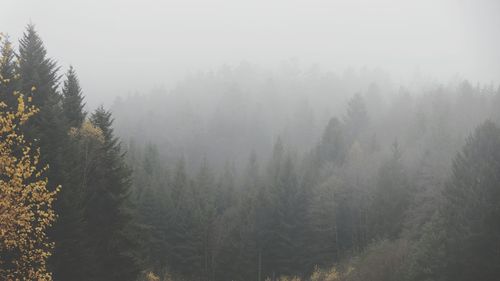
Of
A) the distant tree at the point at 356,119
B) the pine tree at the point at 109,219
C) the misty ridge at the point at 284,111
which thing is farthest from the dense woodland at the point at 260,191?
the misty ridge at the point at 284,111

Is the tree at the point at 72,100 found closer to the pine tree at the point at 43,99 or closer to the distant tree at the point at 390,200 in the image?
the pine tree at the point at 43,99

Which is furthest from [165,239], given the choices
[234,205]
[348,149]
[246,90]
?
[246,90]

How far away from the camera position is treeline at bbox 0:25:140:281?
18969 mm

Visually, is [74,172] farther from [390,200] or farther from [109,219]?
[390,200]

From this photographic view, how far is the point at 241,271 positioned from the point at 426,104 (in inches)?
2404

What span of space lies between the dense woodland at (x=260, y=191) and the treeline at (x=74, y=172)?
0.27 feet

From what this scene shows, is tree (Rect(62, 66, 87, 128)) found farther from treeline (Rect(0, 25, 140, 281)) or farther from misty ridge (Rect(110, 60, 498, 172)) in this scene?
misty ridge (Rect(110, 60, 498, 172))

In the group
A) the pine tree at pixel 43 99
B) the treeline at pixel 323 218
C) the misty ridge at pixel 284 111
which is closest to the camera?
the pine tree at pixel 43 99

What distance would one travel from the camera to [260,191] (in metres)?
55.2

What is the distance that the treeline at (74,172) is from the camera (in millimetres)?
18969

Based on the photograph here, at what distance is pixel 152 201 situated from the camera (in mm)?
53250

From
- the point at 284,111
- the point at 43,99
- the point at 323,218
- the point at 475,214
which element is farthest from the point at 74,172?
the point at 284,111

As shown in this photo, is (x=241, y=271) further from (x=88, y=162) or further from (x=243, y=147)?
(x=243, y=147)

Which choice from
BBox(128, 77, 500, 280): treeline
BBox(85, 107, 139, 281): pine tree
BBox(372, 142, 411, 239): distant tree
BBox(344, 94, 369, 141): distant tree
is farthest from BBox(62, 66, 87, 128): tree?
BBox(344, 94, 369, 141): distant tree
